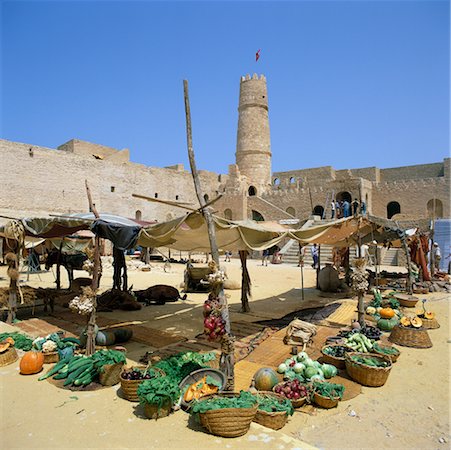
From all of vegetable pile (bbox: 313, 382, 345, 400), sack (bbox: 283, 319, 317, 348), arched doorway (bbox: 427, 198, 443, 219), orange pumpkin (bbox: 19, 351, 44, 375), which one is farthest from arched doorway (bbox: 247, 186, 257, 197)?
vegetable pile (bbox: 313, 382, 345, 400)

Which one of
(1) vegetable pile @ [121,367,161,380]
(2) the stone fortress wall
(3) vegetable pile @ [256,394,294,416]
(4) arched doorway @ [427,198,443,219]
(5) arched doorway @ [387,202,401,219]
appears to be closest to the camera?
(3) vegetable pile @ [256,394,294,416]

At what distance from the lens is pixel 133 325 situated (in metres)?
7.35

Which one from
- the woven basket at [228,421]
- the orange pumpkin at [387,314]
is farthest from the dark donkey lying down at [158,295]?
the woven basket at [228,421]

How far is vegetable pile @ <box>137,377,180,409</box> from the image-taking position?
3363 millimetres

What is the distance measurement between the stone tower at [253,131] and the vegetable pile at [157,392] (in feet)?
101

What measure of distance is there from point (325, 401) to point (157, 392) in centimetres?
185

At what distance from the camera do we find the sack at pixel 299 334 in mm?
5852

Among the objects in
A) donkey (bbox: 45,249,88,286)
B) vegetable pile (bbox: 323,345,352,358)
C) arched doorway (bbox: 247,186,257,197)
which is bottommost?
vegetable pile (bbox: 323,345,352,358)

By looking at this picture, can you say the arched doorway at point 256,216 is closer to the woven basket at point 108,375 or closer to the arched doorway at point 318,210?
the arched doorway at point 318,210

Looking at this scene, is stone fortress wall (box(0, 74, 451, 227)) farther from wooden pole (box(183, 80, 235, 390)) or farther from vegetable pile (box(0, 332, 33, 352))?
vegetable pile (box(0, 332, 33, 352))

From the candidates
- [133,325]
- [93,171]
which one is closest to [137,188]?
[93,171]

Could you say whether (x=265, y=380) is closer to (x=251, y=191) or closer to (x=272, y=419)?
(x=272, y=419)

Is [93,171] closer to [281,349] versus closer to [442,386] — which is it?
[281,349]

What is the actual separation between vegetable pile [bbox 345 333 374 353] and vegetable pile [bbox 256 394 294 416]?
2.03 m
